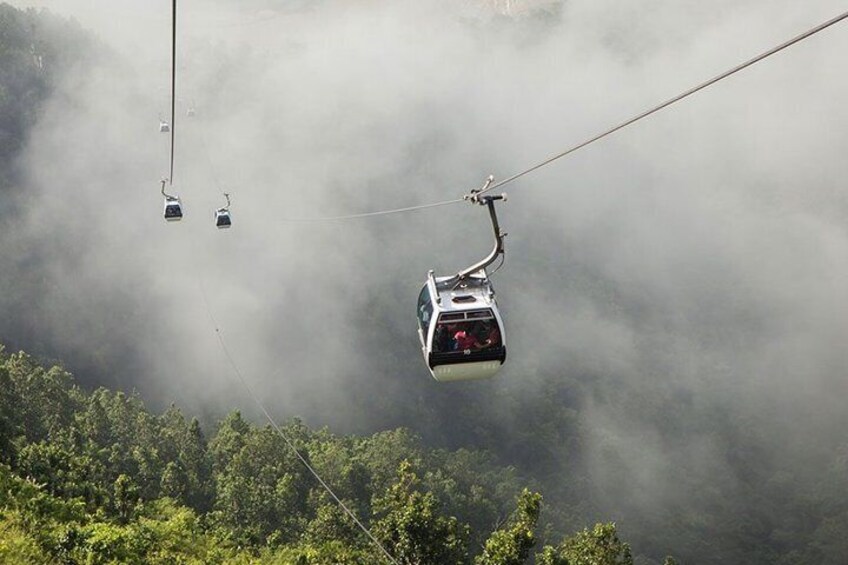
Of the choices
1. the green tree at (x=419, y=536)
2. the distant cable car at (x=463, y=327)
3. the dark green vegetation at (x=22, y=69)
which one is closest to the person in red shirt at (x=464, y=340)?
the distant cable car at (x=463, y=327)

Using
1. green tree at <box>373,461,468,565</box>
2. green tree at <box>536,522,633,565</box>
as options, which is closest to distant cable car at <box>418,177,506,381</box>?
green tree at <box>373,461,468,565</box>

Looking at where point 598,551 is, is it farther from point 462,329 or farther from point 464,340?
point 462,329

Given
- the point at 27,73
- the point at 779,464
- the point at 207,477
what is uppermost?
the point at 27,73

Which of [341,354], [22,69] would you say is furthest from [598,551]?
[22,69]

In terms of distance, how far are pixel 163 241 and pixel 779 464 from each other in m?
98.3

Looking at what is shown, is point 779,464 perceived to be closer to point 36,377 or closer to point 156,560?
point 36,377

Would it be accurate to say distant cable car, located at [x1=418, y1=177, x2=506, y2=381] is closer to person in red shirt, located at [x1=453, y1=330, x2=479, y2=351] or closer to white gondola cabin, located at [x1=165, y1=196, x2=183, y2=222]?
person in red shirt, located at [x1=453, y1=330, x2=479, y2=351]

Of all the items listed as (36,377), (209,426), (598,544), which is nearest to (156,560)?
(598,544)

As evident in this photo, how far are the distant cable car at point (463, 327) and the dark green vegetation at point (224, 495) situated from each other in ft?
23.6

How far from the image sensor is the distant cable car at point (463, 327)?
55.5 ft

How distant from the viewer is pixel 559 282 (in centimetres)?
15425

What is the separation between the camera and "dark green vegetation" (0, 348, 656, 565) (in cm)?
2234

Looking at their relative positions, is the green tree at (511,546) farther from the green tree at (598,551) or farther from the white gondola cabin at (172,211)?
the white gondola cabin at (172,211)

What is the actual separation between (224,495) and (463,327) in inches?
1325
